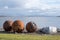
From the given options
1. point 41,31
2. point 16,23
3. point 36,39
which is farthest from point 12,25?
point 36,39

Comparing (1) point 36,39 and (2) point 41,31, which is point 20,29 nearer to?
(2) point 41,31

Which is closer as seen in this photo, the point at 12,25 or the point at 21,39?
the point at 21,39

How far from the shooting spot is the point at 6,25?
98.7 ft

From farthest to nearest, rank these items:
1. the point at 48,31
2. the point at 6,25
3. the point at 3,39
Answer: the point at 6,25
the point at 48,31
the point at 3,39

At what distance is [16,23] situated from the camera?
28391mm

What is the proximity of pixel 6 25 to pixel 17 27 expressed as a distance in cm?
226

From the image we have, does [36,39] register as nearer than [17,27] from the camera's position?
Yes

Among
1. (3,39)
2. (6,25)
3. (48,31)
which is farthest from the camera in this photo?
(6,25)

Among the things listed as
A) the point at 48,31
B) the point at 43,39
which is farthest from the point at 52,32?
the point at 43,39

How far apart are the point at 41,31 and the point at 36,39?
27.6ft

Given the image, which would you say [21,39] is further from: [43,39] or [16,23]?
[16,23]

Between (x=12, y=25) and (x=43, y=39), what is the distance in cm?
914

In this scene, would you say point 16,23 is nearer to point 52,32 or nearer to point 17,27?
point 17,27

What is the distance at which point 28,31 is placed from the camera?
28969 millimetres
